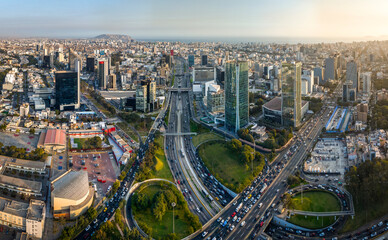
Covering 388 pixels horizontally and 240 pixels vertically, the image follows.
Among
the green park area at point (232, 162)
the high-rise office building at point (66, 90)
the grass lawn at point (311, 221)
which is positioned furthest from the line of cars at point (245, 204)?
the high-rise office building at point (66, 90)

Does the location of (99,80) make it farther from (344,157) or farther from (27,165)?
(344,157)

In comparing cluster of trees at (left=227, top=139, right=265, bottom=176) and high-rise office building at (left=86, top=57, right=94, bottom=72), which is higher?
high-rise office building at (left=86, top=57, right=94, bottom=72)

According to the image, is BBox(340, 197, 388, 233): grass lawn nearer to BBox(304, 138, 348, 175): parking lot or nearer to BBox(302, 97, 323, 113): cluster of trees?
BBox(304, 138, 348, 175): parking lot

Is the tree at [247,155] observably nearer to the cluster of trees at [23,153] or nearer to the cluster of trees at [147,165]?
the cluster of trees at [147,165]

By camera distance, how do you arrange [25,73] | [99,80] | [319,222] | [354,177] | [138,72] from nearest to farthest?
[319,222], [354,177], [99,80], [25,73], [138,72]

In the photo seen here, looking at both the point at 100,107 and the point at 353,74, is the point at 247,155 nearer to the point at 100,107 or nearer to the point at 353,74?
the point at 100,107

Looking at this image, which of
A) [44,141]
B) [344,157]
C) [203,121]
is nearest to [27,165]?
[44,141]

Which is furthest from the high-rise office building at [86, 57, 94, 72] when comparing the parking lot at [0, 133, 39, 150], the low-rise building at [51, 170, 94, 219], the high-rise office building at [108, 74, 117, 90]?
the low-rise building at [51, 170, 94, 219]
